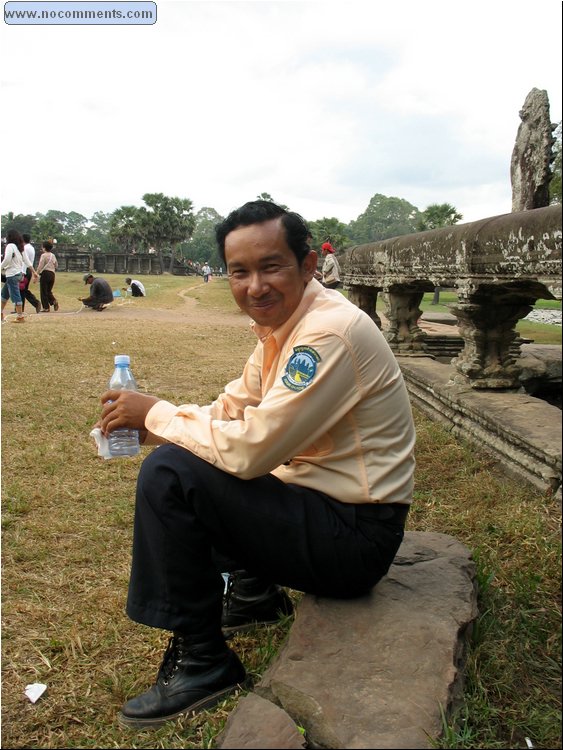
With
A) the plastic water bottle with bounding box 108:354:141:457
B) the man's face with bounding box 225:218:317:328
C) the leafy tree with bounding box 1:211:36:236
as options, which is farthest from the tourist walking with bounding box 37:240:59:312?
the leafy tree with bounding box 1:211:36:236

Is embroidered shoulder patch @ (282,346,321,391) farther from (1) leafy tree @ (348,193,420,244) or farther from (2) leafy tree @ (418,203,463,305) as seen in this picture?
(1) leafy tree @ (348,193,420,244)

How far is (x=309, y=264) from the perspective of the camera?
1945 mm

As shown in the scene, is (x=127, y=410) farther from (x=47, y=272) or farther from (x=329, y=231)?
(x=329, y=231)

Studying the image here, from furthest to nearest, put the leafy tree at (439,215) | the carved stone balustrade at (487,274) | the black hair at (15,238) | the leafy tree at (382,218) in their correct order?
1. the leafy tree at (382,218)
2. the leafy tree at (439,215)
3. the black hair at (15,238)
4. the carved stone balustrade at (487,274)

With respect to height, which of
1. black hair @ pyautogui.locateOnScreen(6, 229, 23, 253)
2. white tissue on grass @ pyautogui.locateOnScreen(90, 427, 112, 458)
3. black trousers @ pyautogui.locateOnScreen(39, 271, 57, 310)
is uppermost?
black hair @ pyautogui.locateOnScreen(6, 229, 23, 253)

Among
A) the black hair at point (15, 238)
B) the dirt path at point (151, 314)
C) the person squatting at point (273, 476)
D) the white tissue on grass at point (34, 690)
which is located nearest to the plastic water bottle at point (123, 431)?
the person squatting at point (273, 476)

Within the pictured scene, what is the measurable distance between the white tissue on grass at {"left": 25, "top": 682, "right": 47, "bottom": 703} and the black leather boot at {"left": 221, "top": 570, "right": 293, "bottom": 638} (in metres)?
0.58

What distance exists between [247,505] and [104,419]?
0.55m

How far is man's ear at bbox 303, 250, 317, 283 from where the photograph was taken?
1.92m

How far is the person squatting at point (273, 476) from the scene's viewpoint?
5.45 ft

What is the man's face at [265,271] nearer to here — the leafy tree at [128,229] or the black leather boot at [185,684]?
the black leather boot at [185,684]

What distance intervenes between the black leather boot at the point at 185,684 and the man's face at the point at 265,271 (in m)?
0.96

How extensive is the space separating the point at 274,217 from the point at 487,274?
6.65 ft

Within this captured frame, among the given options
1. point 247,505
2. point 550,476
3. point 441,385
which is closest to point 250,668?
point 247,505
